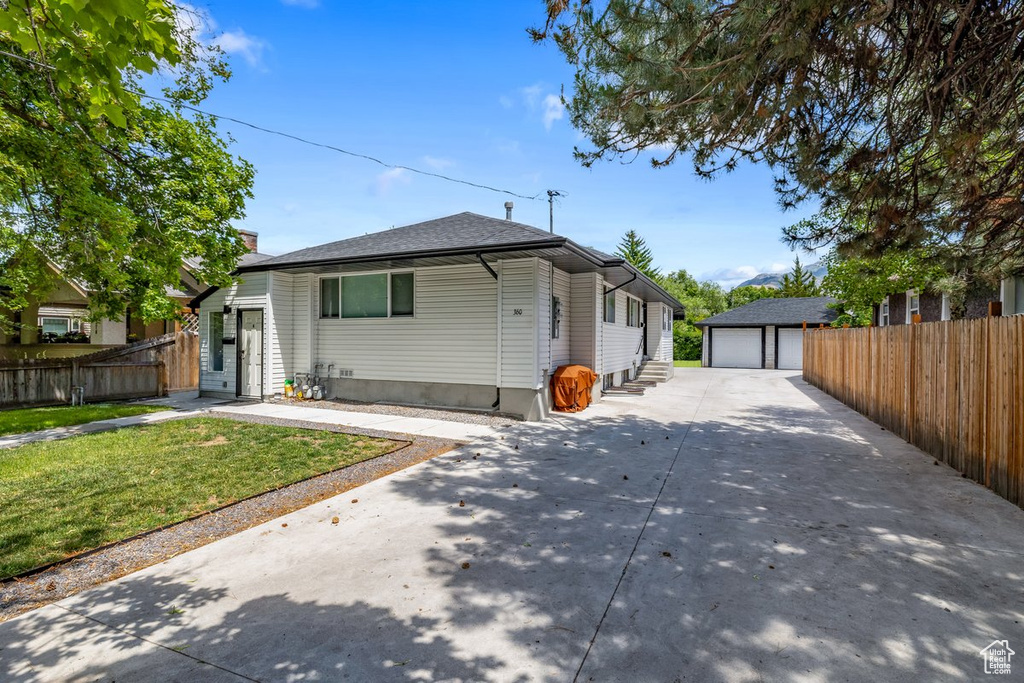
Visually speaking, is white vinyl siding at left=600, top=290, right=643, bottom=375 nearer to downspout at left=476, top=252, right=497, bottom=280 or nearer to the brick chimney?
downspout at left=476, top=252, right=497, bottom=280

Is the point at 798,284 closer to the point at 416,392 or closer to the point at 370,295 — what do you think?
the point at 416,392

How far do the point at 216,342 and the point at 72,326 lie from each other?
40.8 ft

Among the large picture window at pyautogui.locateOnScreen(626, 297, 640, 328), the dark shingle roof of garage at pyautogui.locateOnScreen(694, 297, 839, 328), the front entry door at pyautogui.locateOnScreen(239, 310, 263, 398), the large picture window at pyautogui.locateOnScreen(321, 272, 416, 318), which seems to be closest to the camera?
the large picture window at pyautogui.locateOnScreen(321, 272, 416, 318)

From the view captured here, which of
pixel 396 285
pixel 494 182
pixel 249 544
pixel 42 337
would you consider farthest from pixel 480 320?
pixel 42 337

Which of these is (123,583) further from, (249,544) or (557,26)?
Result: (557,26)

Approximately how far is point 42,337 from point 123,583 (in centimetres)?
1884

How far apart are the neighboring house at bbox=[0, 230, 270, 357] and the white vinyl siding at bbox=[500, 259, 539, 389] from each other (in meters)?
7.89

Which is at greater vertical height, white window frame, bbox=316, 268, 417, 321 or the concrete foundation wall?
white window frame, bbox=316, 268, 417, 321

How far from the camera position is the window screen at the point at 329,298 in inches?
445

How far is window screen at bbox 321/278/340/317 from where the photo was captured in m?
11.3

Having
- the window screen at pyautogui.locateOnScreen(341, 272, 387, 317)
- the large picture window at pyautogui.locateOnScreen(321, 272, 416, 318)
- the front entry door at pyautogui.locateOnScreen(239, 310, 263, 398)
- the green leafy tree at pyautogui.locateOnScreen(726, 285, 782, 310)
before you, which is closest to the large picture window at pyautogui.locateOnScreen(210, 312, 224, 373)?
the front entry door at pyautogui.locateOnScreen(239, 310, 263, 398)

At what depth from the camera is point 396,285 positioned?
10.6 m

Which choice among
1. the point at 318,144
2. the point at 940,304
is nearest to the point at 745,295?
the point at 940,304

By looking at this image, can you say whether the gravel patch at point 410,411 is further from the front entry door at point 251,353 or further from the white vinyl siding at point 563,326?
the white vinyl siding at point 563,326
